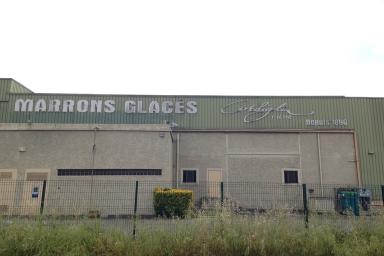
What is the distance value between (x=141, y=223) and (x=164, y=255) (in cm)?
179

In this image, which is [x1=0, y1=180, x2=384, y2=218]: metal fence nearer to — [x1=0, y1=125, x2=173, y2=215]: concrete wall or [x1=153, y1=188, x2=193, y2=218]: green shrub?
[x1=153, y1=188, x2=193, y2=218]: green shrub

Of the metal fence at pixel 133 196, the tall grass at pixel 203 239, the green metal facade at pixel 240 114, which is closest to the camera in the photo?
the tall grass at pixel 203 239

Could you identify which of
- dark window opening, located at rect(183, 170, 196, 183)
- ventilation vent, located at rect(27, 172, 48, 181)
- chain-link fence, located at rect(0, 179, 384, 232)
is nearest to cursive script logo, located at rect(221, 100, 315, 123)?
dark window opening, located at rect(183, 170, 196, 183)

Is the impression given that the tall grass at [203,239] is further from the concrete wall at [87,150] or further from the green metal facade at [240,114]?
the green metal facade at [240,114]


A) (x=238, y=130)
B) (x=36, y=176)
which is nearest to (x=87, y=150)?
(x=36, y=176)

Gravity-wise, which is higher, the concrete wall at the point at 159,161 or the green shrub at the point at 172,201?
the concrete wall at the point at 159,161

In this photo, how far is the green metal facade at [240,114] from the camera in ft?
86.6

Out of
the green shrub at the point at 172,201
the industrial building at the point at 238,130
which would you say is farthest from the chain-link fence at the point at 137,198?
the industrial building at the point at 238,130

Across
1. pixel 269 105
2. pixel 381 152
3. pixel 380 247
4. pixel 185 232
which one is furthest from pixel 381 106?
pixel 185 232

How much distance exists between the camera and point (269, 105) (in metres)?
27.1

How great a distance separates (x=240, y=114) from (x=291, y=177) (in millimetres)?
6005

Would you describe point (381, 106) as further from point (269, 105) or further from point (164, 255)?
point (164, 255)

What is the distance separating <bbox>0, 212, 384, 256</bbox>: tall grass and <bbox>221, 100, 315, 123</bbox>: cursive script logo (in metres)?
17.2

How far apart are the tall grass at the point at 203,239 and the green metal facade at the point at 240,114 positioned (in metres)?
16.8
